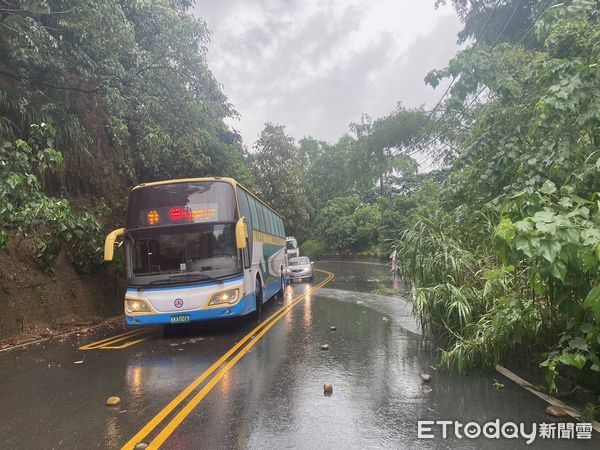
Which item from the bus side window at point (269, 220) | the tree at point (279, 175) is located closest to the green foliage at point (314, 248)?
the tree at point (279, 175)

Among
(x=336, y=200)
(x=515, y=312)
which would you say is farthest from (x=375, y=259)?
(x=515, y=312)

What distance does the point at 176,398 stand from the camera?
5.52 meters

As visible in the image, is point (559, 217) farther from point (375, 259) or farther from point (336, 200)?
point (336, 200)

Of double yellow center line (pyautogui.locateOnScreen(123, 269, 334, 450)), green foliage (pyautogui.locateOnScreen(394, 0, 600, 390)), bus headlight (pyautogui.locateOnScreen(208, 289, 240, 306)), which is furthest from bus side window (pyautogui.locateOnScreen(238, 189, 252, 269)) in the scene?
green foliage (pyautogui.locateOnScreen(394, 0, 600, 390))

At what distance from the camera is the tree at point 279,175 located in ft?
118

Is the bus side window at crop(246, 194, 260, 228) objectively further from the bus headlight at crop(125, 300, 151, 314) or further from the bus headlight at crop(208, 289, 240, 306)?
the bus headlight at crop(125, 300, 151, 314)

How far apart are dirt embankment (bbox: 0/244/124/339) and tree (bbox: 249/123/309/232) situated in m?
21.8

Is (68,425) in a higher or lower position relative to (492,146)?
lower

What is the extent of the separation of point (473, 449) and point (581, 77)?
5595 millimetres

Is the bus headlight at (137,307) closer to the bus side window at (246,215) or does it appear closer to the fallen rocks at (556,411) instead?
the bus side window at (246,215)

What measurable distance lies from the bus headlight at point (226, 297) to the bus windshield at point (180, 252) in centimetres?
37

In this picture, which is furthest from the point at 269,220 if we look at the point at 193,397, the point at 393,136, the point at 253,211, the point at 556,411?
the point at 393,136
